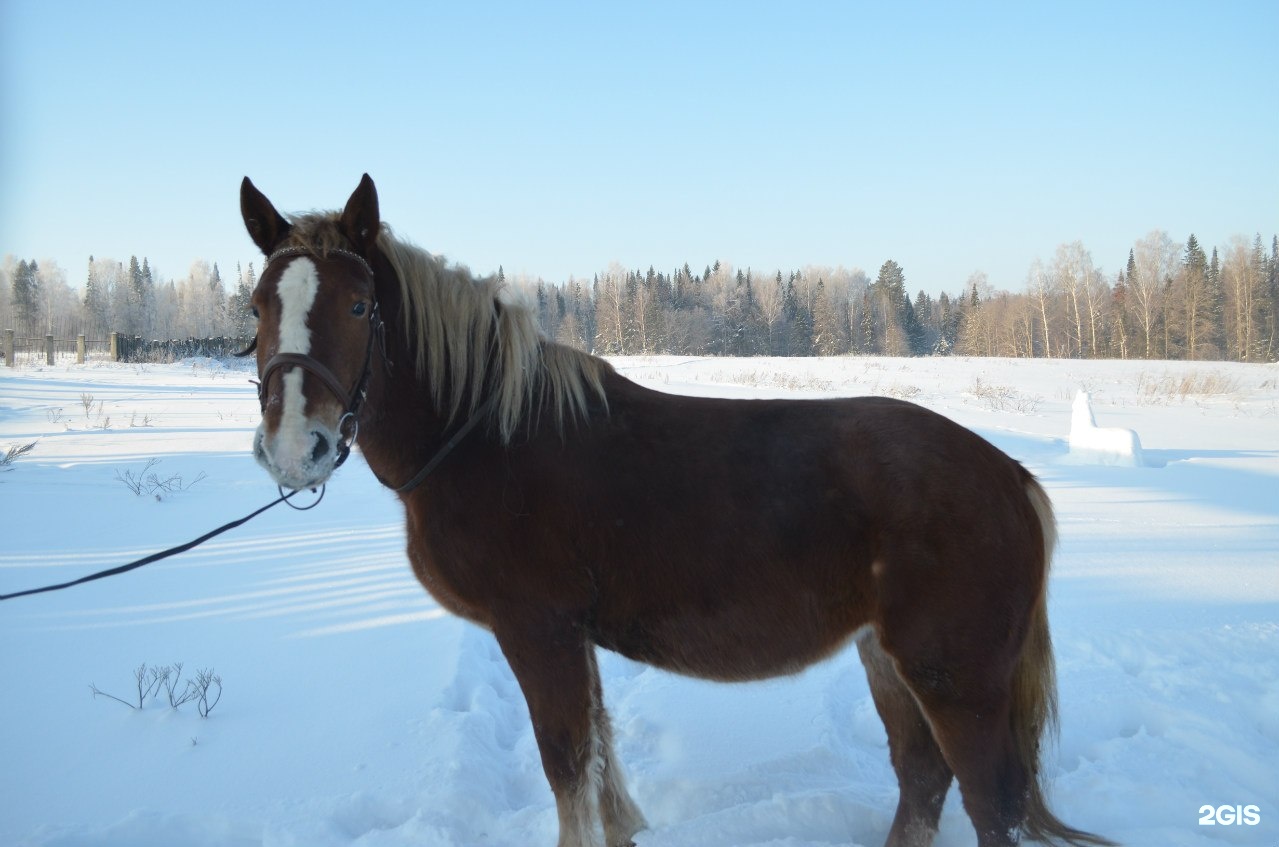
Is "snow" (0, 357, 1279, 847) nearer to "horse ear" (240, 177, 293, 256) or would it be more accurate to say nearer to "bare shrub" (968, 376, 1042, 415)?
"horse ear" (240, 177, 293, 256)

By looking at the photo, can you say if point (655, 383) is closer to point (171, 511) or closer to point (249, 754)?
point (171, 511)

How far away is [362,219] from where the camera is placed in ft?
8.05

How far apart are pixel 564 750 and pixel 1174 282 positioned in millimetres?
65591

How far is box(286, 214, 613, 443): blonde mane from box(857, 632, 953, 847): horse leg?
1529 mm

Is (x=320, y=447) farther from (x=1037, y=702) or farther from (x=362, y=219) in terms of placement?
(x=1037, y=702)

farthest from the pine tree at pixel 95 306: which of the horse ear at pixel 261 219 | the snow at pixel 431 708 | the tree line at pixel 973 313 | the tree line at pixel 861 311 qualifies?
the horse ear at pixel 261 219

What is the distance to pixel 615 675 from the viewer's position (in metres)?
4.36

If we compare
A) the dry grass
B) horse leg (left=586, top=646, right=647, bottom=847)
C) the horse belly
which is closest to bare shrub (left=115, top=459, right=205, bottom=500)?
horse leg (left=586, top=646, right=647, bottom=847)

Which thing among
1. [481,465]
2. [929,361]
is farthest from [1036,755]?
[929,361]

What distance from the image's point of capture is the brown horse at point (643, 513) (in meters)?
2.18

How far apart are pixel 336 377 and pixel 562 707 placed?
1.39m

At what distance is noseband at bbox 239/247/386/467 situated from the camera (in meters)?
2.10

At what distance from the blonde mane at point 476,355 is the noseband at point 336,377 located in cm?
16

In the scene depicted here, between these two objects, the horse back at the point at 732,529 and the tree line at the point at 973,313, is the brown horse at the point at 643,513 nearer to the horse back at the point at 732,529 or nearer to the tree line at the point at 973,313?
the horse back at the point at 732,529
